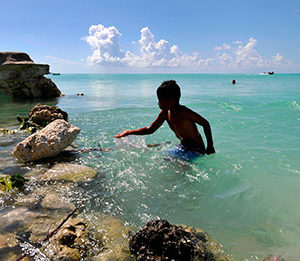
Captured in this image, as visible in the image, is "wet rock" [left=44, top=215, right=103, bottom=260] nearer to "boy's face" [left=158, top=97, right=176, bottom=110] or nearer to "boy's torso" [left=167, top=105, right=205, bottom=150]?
"boy's face" [left=158, top=97, right=176, bottom=110]

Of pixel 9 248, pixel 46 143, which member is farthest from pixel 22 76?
pixel 9 248

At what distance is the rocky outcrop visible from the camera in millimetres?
18781

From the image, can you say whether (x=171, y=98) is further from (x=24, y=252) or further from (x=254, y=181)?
(x=24, y=252)

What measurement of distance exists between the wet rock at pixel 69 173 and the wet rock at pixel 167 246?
7.14 ft

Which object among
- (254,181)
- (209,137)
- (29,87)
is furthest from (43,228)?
(29,87)

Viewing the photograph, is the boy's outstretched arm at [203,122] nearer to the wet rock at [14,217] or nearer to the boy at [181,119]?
the boy at [181,119]

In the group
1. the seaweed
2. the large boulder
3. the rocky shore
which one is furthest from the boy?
the seaweed

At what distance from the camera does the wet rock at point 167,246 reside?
2.27m

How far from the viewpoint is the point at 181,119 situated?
477 cm

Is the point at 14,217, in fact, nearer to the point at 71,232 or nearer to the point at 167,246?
the point at 71,232

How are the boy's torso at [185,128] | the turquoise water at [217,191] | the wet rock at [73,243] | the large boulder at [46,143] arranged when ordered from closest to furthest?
the wet rock at [73,243] < the turquoise water at [217,191] < the boy's torso at [185,128] < the large boulder at [46,143]

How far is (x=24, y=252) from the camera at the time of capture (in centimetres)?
242

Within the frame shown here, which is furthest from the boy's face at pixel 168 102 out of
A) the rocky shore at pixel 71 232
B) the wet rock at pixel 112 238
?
the wet rock at pixel 112 238

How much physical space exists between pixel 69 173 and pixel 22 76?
18.3 m
